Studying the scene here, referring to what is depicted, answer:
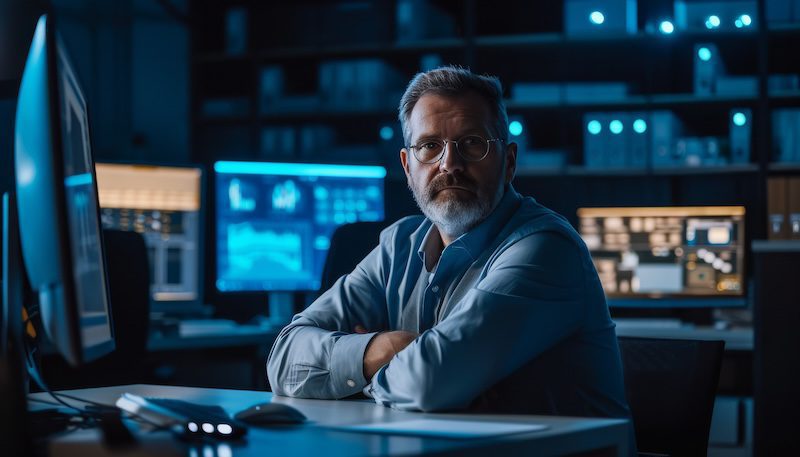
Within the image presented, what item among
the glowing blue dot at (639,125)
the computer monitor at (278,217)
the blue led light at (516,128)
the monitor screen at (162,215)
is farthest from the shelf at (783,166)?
the monitor screen at (162,215)

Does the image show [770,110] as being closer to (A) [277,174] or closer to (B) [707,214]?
(B) [707,214]

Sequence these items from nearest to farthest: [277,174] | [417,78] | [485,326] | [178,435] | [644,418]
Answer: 1. [178,435]
2. [485,326]
3. [644,418]
4. [417,78]
5. [277,174]

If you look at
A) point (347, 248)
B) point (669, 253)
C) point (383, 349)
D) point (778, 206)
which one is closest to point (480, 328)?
point (383, 349)

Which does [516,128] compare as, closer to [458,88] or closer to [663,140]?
[663,140]

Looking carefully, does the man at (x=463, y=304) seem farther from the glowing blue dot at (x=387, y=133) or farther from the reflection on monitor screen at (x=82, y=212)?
the glowing blue dot at (x=387, y=133)

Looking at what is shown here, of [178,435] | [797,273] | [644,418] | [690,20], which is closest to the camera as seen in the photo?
[178,435]

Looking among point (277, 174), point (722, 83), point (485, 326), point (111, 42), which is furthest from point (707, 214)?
point (111, 42)

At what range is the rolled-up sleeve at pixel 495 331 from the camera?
Result: 1.46m

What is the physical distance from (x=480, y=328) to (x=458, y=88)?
60cm

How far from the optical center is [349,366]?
1.68 meters

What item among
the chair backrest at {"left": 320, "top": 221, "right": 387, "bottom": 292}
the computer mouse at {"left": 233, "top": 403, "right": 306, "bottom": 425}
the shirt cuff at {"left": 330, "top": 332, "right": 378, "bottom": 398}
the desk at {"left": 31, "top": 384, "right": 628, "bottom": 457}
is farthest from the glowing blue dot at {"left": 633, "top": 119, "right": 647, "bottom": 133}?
the computer mouse at {"left": 233, "top": 403, "right": 306, "bottom": 425}

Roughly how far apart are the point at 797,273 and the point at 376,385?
181 centimetres

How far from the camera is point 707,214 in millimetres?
3783

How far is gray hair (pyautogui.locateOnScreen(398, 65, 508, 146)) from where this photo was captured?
1.94 meters
